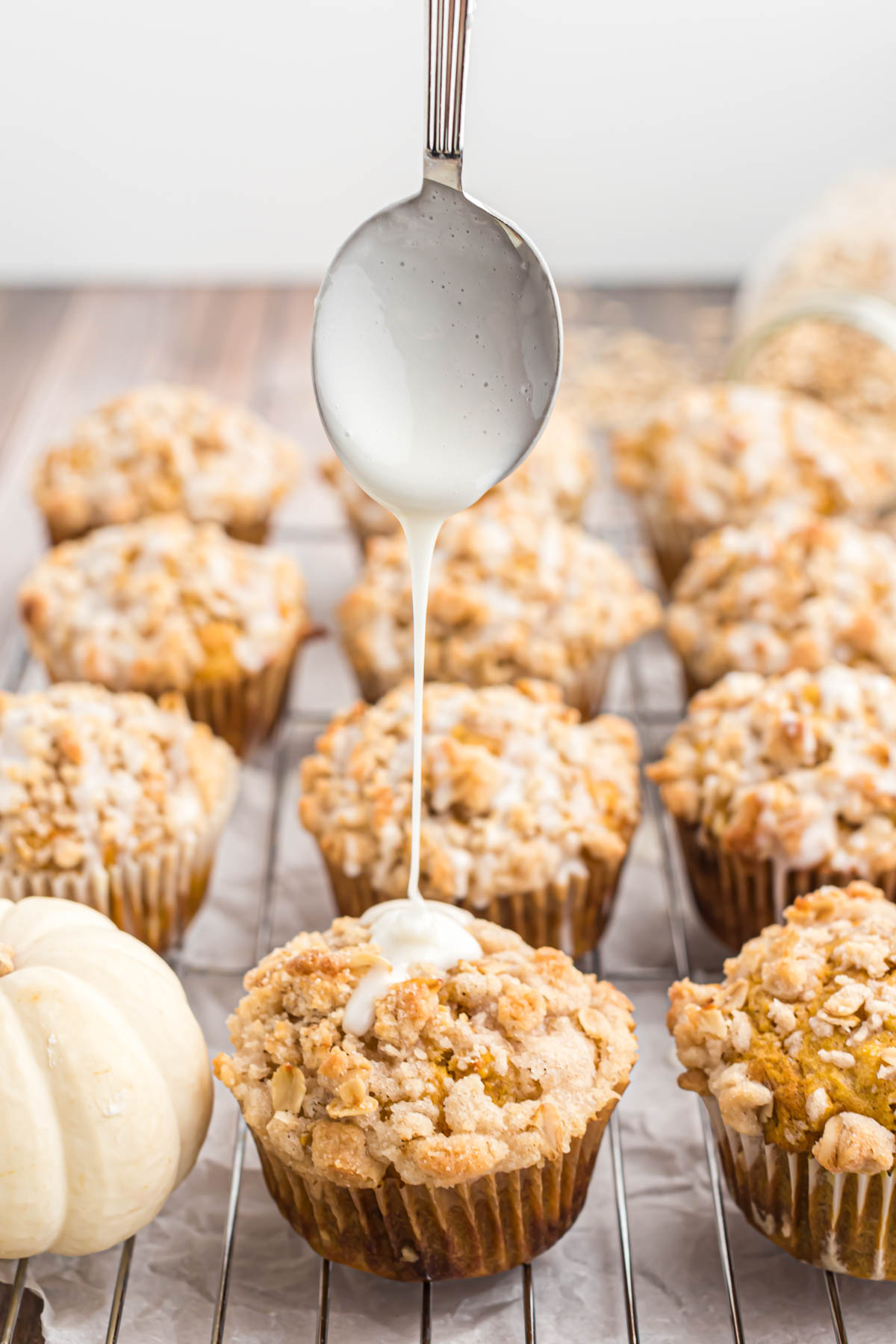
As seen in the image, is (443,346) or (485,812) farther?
(485,812)

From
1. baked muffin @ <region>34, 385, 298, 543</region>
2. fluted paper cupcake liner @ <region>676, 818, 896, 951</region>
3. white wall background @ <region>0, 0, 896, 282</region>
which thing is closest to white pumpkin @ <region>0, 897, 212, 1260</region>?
fluted paper cupcake liner @ <region>676, 818, 896, 951</region>

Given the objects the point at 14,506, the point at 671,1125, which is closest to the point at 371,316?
the point at 671,1125

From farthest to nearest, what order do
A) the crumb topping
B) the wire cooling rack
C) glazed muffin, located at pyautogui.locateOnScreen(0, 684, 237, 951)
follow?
the crumb topping, glazed muffin, located at pyautogui.locateOnScreen(0, 684, 237, 951), the wire cooling rack

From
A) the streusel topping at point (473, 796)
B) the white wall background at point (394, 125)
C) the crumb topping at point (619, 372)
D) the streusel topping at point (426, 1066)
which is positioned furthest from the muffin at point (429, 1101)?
the white wall background at point (394, 125)

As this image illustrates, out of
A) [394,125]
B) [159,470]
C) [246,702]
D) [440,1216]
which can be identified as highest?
[394,125]

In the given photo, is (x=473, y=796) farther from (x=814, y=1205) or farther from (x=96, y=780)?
(x=814, y=1205)

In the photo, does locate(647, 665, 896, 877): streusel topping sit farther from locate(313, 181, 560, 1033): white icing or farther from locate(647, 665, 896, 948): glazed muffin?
locate(313, 181, 560, 1033): white icing

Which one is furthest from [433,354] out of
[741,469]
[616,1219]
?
[741,469]

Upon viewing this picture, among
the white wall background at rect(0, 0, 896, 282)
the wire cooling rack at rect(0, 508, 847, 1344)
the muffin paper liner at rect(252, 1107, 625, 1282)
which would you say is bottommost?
the wire cooling rack at rect(0, 508, 847, 1344)
